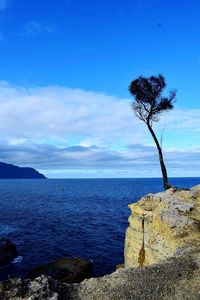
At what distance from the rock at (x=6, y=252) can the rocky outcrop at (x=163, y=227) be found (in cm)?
2395

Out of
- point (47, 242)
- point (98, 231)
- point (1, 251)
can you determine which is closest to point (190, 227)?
point (1, 251)

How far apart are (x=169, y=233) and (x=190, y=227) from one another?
68.4 inches

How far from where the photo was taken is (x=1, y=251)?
52844mm

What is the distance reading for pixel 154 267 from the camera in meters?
20.2

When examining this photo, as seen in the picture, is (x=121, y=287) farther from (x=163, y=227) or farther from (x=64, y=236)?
(x=64, y=236)

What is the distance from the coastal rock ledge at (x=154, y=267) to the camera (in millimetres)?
16641

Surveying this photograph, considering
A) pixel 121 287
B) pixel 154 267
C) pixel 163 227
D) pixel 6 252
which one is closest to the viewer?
pixel 121 287

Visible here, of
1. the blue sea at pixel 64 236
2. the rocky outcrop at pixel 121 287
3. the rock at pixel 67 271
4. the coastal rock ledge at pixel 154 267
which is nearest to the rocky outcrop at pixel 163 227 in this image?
the coastal rock ledge at pixel 154 267

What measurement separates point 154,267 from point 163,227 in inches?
365

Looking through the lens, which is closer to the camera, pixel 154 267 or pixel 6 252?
pixel 154 267

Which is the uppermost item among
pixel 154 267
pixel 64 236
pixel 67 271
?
pixel 154 267

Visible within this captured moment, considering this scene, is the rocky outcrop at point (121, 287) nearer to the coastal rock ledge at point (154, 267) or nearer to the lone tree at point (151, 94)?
the coastal rock ledge at point (154, 267)

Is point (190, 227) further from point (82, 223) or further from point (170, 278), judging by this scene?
point (82, 223)

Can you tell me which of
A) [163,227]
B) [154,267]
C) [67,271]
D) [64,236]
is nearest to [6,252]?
[67,271]
